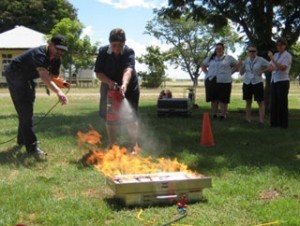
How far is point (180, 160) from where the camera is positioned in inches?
268

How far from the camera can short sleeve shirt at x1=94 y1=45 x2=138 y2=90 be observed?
7012 mm

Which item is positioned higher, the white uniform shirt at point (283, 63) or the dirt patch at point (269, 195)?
the white uniform shirt at point (283, 63)

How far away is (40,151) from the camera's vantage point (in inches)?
276

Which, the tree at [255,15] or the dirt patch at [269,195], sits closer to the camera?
the dirt patch at [269,195]

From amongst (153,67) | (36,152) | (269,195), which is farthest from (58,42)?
(153,67)

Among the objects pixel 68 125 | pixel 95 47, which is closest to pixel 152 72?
pixel 95 47

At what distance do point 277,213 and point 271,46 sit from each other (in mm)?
9620

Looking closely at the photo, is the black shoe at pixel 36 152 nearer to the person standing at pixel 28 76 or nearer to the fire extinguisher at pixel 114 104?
the person standing at pixel 28 76

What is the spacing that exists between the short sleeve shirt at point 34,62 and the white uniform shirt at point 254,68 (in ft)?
16.6

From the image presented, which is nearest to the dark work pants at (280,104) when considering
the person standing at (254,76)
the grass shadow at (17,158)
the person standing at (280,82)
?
the person standing at (280,82)

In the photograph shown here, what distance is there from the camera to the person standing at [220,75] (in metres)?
11.3

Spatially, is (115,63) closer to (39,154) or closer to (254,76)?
(39,154)

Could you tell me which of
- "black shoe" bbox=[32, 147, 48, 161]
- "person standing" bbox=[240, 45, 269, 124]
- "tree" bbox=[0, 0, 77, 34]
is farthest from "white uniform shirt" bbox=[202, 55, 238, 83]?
"tree" bbox=[0, 0, 77, 34]

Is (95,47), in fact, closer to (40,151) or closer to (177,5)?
(177,5)
